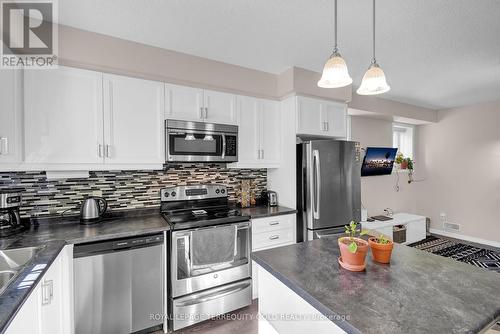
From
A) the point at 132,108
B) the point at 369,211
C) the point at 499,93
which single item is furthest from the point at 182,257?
the point at 499,93

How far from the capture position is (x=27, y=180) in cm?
207

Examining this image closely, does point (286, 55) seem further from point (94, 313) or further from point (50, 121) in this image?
point (94, 313)

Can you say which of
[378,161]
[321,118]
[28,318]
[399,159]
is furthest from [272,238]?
[399,159]

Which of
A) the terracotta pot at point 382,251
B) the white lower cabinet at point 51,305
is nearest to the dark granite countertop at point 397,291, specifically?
the terracotta pot at point 382,251

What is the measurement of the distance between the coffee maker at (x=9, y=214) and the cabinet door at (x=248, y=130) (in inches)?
75.9

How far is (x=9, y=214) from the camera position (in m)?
1.81

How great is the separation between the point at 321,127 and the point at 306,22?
4.36 ft

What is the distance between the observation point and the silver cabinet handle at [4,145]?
1.67 metres

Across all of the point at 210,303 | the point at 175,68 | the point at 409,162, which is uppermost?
the point at 175,68

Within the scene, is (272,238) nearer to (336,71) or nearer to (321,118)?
(321,118)

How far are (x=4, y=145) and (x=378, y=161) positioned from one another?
16.4 ft

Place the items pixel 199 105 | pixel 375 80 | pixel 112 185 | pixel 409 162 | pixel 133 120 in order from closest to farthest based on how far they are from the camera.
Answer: pixel 375 80 → pixel 133 120 → pixel 112 185 → pixel 199 105 → pixel 409 162

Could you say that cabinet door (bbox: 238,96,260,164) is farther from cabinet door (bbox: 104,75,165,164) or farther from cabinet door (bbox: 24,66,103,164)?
cabinet door (bbox: 24,66,103,164)

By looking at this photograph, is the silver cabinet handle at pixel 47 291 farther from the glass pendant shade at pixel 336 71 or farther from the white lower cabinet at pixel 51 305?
the glass pendant shade at pixel 336 71
